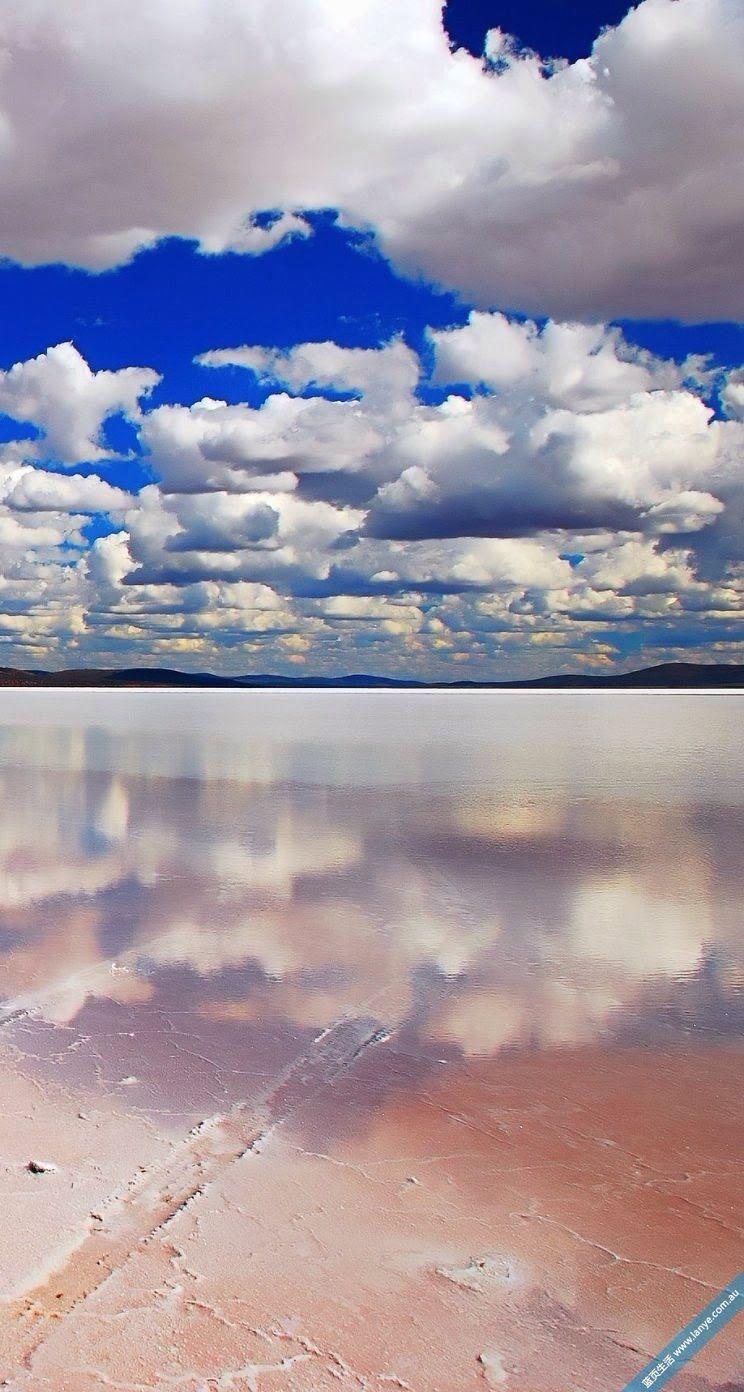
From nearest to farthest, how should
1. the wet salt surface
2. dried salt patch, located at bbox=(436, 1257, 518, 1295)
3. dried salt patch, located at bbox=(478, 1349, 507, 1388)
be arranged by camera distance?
dried salt patch, located at bbox=(478, 1349, 507, 1388)
the wet salt surface
dried salt patch, located at bbox=(436, 1257, 518, 1295)

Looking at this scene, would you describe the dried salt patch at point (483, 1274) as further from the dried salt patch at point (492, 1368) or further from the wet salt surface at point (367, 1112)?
the dried salt patch at point (492, 1368)

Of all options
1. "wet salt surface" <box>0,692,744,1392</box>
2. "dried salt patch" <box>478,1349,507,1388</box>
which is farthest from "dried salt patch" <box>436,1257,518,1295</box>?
"dried salt patch" <box>478,1349,507,1388</box>

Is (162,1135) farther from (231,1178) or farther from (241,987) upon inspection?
(241,987)

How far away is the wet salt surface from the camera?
4730 mm

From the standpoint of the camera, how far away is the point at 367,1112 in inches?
276

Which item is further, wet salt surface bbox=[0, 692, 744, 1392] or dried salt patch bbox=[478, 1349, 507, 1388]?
wet salt surface bbox=[0, 692, 744, 1392]

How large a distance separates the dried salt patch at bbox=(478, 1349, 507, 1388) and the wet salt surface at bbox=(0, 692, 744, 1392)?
0.02 m

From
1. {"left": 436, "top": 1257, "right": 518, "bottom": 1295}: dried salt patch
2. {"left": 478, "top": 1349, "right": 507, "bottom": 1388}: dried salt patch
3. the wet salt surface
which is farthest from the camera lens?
{"left": 436, "top": 1257, "right": 518, "bottom": 1295}: dried salt patch

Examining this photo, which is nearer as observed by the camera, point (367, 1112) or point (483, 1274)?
point (483, 1274)

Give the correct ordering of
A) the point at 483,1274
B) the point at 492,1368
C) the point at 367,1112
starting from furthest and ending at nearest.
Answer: the point at 367,1112, the point at 483,1274, the point at 492,1368

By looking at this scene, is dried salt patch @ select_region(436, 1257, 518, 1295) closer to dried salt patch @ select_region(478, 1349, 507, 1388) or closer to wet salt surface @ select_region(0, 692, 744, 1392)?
wet salt surface @ select_region(0, 692, 744, 1392)

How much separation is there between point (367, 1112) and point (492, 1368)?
102 inches

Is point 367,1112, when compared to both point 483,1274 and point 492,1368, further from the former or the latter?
point 492,1368

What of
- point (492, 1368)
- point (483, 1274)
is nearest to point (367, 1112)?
point (483, 1274)
